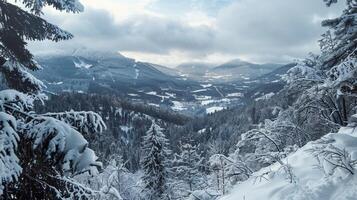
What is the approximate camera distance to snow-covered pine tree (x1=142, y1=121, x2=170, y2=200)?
30125 millimetres

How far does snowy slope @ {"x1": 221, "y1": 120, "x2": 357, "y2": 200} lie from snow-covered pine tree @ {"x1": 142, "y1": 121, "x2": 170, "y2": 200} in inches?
891

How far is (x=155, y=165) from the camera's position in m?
30.3

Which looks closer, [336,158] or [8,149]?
[8,149]

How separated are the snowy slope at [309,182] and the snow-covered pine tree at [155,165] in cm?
2264

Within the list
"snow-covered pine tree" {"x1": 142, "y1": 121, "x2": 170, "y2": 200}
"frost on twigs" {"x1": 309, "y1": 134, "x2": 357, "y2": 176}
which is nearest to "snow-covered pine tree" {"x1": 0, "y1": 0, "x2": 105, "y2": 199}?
"frost on twigs" {"x1": 309, "y1": 134, "x2": 357, "y2": 176}

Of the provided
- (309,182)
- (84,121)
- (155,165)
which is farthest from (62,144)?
(155,165)

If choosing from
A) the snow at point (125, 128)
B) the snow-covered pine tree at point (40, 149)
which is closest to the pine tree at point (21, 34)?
the snow-covered pine tree at point (40, 149)

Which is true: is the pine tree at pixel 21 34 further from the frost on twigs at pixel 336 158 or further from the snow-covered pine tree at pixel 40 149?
the frost on twigs at pixel 336 158

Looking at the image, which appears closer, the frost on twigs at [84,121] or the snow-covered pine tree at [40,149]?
the snow-covered pine tree at [40,149]

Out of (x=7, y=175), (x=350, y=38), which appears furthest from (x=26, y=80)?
(x=350, y=38)

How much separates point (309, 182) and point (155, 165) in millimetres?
24707

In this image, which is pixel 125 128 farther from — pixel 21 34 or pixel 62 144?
pixel 62 144

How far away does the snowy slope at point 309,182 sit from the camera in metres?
5.79

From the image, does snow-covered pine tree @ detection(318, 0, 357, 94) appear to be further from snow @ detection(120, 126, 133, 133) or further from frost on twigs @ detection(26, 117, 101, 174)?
snow @ detection(120, 126, 133, 133)
